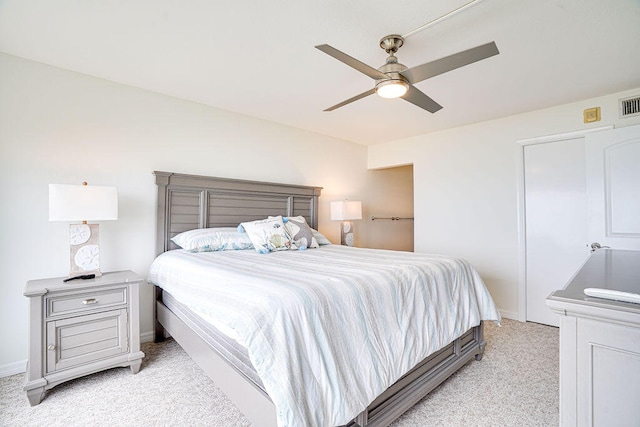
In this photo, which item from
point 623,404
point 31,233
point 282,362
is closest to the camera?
point 623,404

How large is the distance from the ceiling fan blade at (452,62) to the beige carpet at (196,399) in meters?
2.05

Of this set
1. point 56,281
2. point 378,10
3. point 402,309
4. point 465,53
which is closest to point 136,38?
point 378,10

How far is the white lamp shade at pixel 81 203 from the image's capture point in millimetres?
1990

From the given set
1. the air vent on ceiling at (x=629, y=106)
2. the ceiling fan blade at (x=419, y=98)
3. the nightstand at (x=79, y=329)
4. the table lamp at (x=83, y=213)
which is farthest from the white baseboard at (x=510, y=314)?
the table lamp at (x=83, y=213)

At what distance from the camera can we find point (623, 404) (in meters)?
0.72

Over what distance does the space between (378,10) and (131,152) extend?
2406 mm

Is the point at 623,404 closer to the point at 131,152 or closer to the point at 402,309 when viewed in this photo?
the point at 402,309

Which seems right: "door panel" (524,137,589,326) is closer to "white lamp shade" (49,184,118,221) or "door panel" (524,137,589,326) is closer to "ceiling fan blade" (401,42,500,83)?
"ceiling fan blade" (401,42,500,83)

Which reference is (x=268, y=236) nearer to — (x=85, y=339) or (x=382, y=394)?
(x=85, y=339)

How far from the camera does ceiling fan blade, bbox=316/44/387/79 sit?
1535 millimetres

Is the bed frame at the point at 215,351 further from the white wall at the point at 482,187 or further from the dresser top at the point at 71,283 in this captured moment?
the white wall at the point at 482,187

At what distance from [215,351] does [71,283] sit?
126cm

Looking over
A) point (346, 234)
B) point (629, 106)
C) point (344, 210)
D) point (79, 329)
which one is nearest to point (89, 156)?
point (79, 329)

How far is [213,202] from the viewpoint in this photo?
10.4ft
